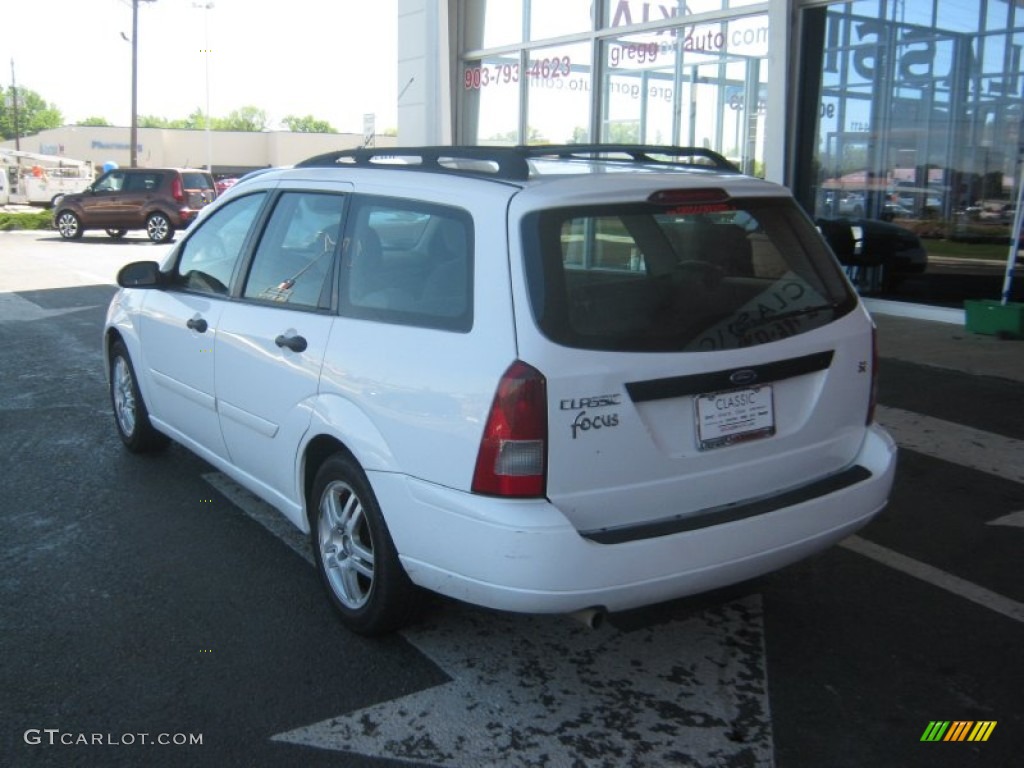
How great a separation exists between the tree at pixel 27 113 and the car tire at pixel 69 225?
122180mm

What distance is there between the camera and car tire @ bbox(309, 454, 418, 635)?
354cm

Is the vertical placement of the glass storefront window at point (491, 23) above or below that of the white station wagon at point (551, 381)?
above

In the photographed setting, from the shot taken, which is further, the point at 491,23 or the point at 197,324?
Result: the point at 491,23

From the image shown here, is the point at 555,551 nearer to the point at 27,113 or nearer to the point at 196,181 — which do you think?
the point at 196,181

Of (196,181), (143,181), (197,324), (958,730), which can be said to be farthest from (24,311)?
(196,181)

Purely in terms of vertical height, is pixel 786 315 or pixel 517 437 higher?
pixel 786 315

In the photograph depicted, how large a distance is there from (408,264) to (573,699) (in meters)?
1.64

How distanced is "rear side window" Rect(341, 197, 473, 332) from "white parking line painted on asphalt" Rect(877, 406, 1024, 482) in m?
3.98

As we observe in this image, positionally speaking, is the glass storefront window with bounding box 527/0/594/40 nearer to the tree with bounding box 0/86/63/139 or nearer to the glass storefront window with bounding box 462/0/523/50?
the glass storefront window with bounding box 462/0/523/50

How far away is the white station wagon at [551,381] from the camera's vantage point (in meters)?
3.09

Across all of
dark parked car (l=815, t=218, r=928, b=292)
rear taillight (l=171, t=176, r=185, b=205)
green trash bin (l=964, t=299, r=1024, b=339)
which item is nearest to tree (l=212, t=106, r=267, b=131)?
rear taillight (l=171, t=176, r=185, b=205)

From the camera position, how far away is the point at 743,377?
3.37m

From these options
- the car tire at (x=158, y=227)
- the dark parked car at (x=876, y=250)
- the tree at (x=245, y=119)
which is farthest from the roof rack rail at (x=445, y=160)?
the tree at (x=245, y=119)

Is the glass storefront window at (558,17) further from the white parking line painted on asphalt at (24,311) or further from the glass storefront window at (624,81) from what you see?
the white parking line painted on asphalt at (24,311)
